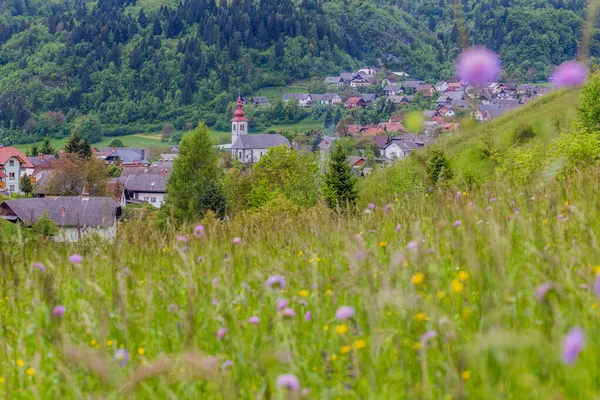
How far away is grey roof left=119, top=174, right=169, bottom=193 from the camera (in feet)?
293

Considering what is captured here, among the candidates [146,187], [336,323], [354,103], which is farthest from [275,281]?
[354,103]

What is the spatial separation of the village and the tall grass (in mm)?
731

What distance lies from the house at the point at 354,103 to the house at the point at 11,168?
316 ft

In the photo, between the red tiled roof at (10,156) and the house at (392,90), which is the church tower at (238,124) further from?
the house at (392,90)

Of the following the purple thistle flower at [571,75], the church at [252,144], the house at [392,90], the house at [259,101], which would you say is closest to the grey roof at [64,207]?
the purple thistle flower at [571,75]

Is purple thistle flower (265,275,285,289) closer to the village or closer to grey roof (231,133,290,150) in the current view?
the village

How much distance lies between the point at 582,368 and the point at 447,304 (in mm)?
867

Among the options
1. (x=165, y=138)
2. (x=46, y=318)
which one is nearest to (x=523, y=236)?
(x=46, y=318)

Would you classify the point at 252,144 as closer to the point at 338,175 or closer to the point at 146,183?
the point at 146,183

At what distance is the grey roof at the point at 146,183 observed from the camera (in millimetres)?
89438

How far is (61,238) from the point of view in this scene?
214 inches

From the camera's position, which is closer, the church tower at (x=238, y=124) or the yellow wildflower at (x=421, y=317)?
the yellow wildflower at (x=421, y=317)

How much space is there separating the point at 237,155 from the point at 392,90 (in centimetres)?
7655

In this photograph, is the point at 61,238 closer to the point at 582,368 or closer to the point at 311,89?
the point at 582,368
